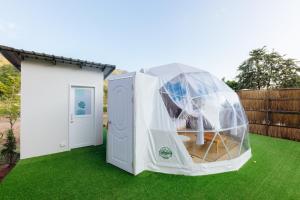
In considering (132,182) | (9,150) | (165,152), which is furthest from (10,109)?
(165,152)

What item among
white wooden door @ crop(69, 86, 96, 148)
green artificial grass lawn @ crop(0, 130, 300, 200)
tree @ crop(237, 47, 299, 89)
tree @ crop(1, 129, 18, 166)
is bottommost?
green artificial grass lawn @ crop(0, 130, 300, 200)

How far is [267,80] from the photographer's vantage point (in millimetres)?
15297

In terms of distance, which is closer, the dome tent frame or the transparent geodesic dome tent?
the dome tent frame

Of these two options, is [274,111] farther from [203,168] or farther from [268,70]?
[268,70]

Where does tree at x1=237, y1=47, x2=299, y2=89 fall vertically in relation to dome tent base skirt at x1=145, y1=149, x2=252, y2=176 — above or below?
above

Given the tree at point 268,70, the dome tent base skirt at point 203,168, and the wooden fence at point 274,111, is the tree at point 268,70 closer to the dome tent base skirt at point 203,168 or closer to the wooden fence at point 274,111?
the wooden fence at point 274,111

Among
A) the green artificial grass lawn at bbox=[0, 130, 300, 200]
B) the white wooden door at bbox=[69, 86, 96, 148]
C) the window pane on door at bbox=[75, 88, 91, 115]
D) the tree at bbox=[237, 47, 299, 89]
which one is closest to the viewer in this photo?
the green artificial grass lawn at bbox=[0, 130, 300, 200]

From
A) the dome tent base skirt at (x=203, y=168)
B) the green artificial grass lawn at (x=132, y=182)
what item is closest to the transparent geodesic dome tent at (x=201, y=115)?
the dome tent base skirt at (x=203, y=168)

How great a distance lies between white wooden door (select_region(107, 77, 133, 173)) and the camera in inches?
136

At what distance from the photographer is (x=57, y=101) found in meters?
4.66

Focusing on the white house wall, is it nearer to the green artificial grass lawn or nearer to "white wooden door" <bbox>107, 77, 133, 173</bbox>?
the green artificial grass lawn

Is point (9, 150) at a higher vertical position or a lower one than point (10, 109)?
lower

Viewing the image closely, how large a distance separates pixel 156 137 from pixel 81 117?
309 cm

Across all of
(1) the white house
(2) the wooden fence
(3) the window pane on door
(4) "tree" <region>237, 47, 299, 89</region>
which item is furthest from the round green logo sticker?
(4) "tree" <region>237, 47, 299, 89</region>
